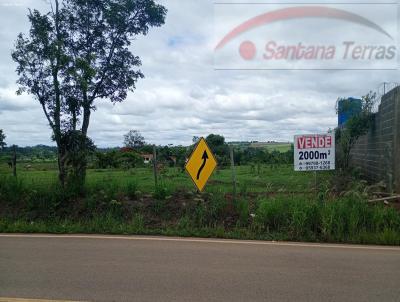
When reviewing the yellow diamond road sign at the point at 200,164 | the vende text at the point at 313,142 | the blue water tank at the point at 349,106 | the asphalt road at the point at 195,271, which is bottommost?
the asphalt road at the point at 195,271

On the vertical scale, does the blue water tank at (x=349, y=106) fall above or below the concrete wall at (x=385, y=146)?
above

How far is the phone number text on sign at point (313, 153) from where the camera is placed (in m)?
10.8

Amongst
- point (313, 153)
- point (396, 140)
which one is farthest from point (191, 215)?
point (396, 140)

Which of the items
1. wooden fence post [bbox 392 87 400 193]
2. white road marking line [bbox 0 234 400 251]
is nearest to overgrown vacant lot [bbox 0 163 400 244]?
white road marking line [bbox 0 234 400 251]

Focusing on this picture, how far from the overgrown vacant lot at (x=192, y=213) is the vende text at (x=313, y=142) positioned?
1.28m

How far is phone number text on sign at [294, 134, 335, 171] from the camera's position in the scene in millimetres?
10789

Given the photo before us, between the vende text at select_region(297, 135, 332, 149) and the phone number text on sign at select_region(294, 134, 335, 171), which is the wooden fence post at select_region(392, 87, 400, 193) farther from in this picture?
the vende text at select_region(297, 135, 332, 149)

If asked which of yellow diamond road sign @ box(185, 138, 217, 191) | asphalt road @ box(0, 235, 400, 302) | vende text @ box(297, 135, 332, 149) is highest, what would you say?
vende text @ box(297, 135, 332, 149)

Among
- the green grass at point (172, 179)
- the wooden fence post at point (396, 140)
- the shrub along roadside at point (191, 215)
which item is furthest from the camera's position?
the green grass at point (172, 179)

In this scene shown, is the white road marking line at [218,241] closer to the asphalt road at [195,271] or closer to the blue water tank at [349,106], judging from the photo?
the asphalt road at [195,271]

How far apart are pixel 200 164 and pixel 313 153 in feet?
10.4

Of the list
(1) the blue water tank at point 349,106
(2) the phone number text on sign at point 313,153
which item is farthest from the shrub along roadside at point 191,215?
(1) the blue water tank at point 349,106

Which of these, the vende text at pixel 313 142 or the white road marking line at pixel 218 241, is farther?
the vende text at pixel 313 142

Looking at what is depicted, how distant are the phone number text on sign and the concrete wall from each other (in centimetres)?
169
